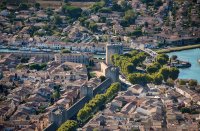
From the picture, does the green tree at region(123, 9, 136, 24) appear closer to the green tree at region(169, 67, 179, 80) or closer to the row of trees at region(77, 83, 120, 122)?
the green tree at region(169, 67, 179, 80)

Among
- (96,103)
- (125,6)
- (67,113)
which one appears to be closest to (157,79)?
(96,103)

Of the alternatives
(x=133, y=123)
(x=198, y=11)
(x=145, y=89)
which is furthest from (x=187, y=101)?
(x=198, y=11)

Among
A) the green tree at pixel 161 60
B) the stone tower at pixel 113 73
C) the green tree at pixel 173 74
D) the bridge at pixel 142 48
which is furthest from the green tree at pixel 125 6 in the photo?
the stone tower at pixel 113 73

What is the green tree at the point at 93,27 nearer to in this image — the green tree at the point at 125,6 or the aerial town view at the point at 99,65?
the aerial town view at the point at 99,65

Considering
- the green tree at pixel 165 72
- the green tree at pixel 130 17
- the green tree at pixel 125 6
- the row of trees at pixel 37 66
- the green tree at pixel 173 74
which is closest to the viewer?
the green tree at pixel 165 72

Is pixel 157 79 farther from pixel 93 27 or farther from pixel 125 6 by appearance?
pixel 125 6

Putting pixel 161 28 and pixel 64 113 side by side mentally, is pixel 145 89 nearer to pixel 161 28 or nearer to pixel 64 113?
pixel 64 113
